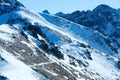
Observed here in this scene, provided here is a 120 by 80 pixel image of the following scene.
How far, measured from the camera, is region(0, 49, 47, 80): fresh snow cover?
445ft

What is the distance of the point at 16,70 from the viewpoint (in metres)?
140

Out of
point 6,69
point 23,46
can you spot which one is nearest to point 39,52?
point 23,46

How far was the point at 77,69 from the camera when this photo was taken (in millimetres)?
194500

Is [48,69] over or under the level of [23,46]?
under

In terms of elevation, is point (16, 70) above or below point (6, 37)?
below

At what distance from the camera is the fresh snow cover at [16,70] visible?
136 meters

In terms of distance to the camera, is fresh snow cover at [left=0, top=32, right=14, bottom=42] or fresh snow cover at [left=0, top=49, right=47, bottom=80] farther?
fresh snow cover at [left=0, top=32, right=14, bottom=42]

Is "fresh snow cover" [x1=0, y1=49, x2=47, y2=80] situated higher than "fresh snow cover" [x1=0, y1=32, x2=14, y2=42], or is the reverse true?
"fresh snow cover" [x1=0, y1=32, x2=14, y2=42]

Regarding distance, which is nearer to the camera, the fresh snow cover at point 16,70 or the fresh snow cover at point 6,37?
the fresh snow cover at point 16,70

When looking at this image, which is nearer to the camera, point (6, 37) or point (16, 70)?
point (16, 70)

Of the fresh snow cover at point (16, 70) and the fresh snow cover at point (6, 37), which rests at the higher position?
the fresh snow cover at point (6, 37)

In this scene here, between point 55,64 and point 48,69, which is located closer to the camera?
point 48,69

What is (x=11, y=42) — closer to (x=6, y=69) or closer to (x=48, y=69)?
(x=48, y=69)

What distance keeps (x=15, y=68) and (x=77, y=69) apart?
193ft
